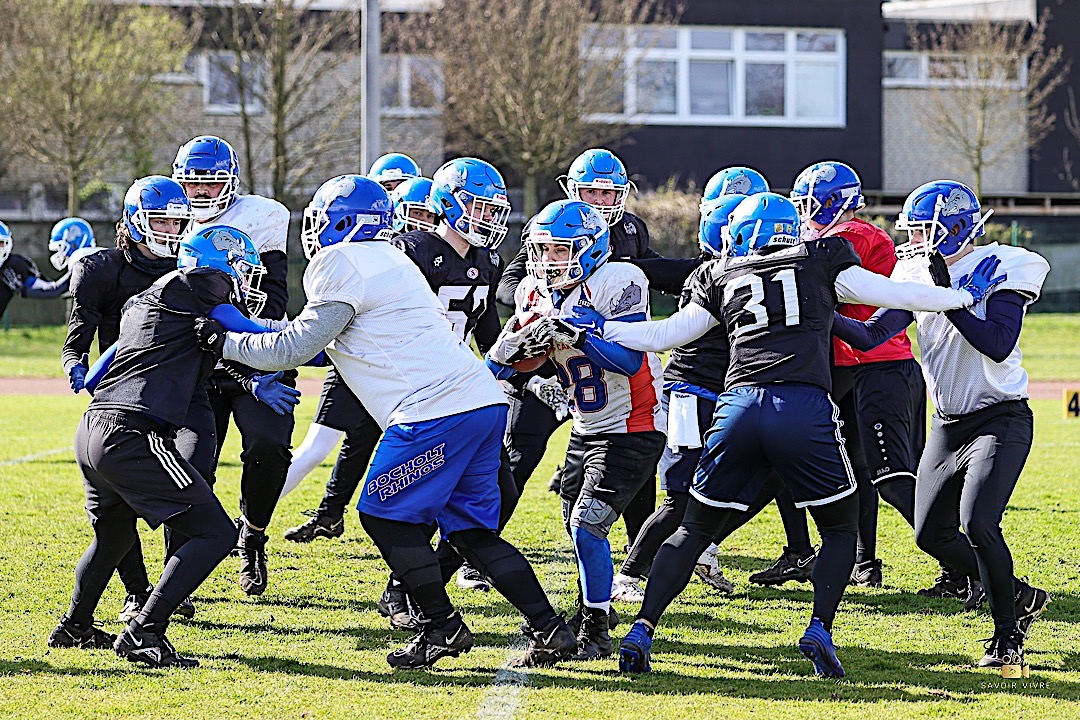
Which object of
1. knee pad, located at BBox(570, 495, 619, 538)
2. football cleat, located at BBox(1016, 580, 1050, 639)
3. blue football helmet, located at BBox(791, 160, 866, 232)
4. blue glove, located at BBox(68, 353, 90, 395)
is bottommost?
football cleat, located at BBox(1016, 580, 1050, 639)

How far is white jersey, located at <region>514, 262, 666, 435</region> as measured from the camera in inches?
217

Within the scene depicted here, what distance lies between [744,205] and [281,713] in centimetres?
255

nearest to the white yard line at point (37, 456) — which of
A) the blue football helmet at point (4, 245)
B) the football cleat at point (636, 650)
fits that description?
the blue football helmet at point (4, 245)

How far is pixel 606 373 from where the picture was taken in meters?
5.57

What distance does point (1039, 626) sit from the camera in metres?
6.09

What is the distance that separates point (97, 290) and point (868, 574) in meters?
4.02

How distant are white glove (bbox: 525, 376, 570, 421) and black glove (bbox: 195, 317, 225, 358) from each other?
5.16ft

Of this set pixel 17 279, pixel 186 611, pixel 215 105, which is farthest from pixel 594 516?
pixel 215 105

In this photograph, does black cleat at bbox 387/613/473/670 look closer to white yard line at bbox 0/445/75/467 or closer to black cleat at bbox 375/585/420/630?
black cleat at bbox 375/585/420/630

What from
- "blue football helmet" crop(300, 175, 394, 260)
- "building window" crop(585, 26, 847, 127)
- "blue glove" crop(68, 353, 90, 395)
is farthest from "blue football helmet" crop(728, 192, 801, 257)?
"building window" crop(585, 26, 847, 127)

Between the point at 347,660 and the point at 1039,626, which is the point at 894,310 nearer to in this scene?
the point at 1039,626

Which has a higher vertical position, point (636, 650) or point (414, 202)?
point (414, 202)

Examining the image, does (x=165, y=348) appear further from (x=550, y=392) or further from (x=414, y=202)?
(x=550, y=392)

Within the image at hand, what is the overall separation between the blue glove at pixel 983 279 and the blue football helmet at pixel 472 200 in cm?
201
